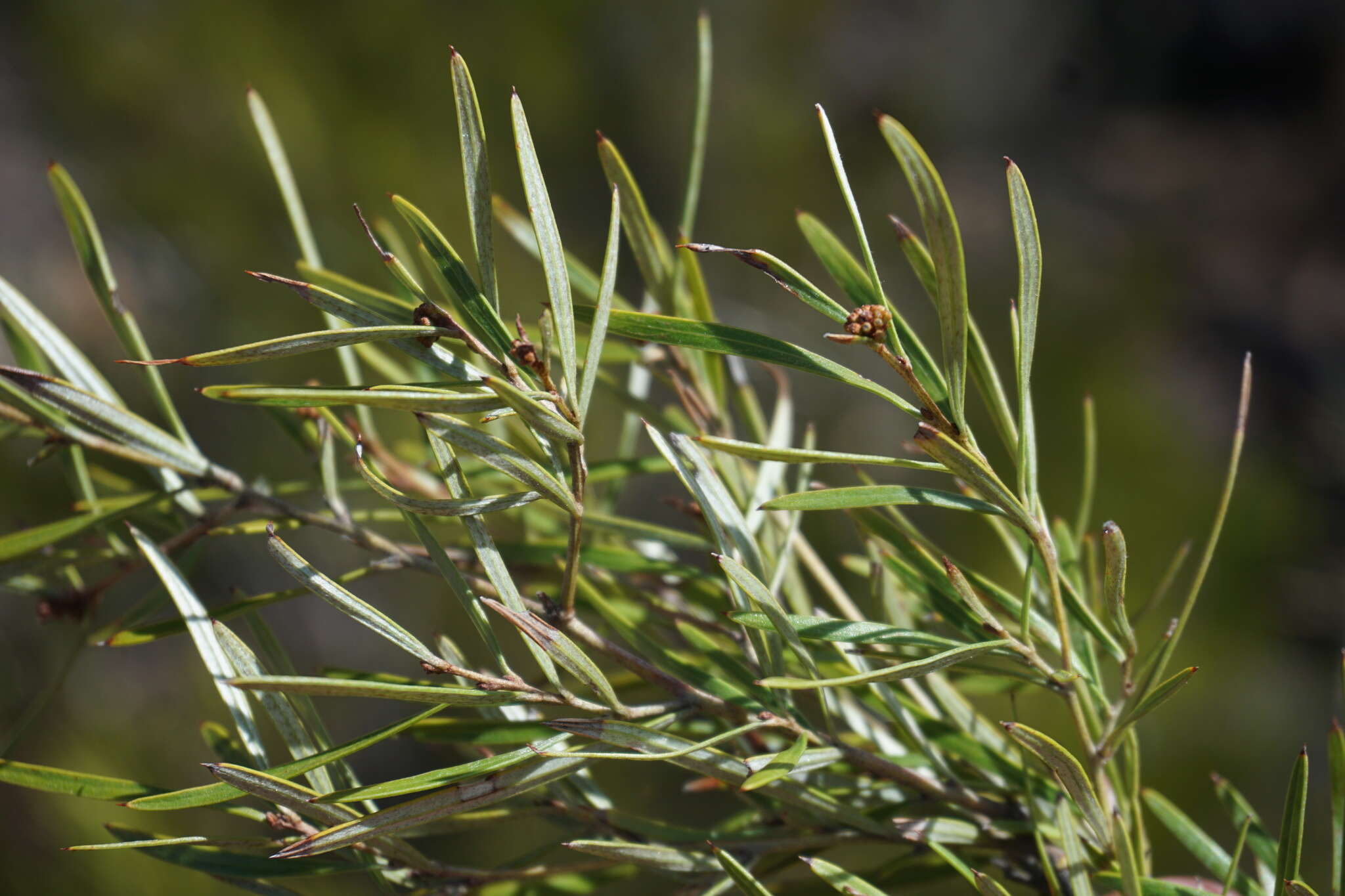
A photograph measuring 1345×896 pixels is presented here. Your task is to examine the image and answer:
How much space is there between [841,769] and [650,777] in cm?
85

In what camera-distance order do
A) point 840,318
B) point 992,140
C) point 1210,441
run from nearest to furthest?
point 840,318 < point 1210,441 < point 992,140

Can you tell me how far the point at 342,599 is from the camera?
138mm

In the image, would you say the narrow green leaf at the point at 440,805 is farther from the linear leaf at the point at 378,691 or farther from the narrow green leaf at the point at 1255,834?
the narrow green leaf at the point at 1255,834

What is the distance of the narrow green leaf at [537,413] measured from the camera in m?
0.12

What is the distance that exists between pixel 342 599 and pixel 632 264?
1.10 metres

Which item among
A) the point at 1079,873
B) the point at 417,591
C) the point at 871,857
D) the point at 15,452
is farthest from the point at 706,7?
the point at 1079,873

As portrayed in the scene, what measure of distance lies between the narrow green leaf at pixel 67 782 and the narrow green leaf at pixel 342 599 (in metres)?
0.06

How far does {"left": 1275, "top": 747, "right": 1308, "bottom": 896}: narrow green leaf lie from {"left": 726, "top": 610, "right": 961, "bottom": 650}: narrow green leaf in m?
0.06

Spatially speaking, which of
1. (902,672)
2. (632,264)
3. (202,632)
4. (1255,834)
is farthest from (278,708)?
(632,264)

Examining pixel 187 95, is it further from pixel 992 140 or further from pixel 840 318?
pixel 992 140

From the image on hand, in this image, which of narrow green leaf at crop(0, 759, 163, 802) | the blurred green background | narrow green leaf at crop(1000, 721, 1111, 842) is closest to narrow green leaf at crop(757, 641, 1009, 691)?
narrow green leaf at crop(1000, 721, 1111, 842)

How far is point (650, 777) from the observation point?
0.98 m

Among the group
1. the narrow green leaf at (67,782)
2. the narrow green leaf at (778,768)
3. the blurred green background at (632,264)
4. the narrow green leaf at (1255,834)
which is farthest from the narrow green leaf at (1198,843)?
the blurred green background at (632,264)

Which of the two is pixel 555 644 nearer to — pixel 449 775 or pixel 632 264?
pixel 449 775
